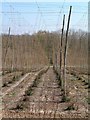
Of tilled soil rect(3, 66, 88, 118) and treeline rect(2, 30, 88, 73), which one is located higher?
treeline rect(2, 30, 88, 73)

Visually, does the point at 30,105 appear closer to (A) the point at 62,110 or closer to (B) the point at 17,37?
(A) the point at 62,110

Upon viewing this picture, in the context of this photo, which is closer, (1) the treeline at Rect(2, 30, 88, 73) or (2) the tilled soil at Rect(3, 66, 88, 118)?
(2) the tilled soil at Rect(3, 66, 88, 118)

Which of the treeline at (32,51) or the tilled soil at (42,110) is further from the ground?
the treeline at (32,51)

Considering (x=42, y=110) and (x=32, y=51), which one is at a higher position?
(x=32, y=51)

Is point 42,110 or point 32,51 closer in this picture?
point 42,110

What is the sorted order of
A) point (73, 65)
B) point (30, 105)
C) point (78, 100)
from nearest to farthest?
1. point (30, 105)
2. point (78, 100)
3. point (73, 65)

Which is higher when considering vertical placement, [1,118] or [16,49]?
[16,49]

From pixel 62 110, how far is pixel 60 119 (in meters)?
1.39

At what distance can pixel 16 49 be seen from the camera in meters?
37.1

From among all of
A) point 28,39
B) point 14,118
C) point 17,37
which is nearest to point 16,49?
point 17,37

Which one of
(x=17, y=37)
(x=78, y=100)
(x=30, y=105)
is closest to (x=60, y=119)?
(x=30, y=105)

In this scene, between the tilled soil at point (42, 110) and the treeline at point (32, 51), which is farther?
the treeline at point (32, 51)

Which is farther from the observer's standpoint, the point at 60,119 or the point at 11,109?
the point at 11,109

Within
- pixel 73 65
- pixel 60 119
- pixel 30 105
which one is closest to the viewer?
pixel 60 119
